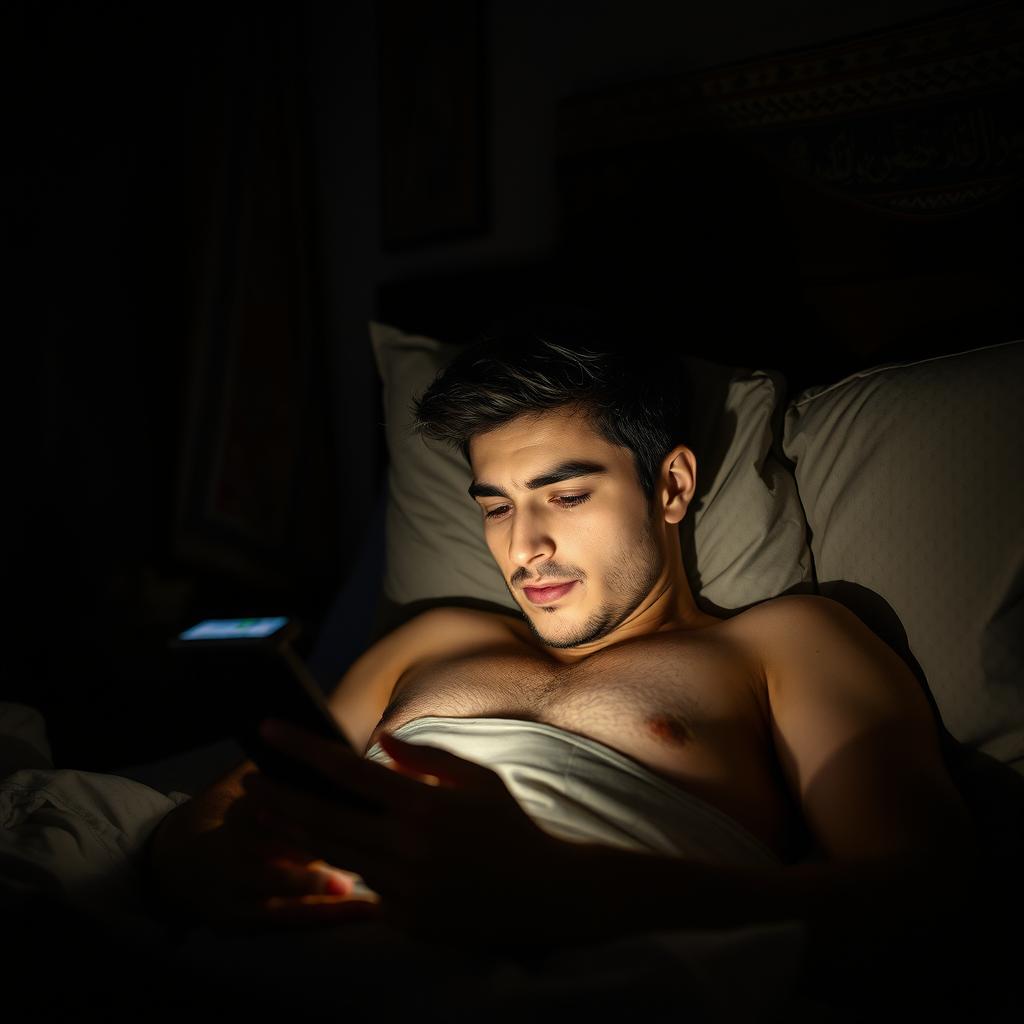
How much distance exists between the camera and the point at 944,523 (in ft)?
3.50

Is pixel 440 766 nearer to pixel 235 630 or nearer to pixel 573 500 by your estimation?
pixel 235 630

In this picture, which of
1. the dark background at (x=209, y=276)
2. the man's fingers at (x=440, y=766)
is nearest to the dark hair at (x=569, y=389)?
the man's fingers at (x=440, y=766)

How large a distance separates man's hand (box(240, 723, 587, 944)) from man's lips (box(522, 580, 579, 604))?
1.36 ft

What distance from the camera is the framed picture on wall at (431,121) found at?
6.79 ft

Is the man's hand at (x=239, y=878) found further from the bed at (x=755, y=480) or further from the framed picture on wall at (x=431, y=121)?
the framed picture on wall at (x=431, y=121)

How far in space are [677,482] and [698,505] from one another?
10 cm

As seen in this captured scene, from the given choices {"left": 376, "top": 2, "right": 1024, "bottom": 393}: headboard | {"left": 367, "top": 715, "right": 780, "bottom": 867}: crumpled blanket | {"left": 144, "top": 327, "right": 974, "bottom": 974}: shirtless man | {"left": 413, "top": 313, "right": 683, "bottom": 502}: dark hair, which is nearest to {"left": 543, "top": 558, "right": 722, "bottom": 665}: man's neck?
{"left": 144, "top": 327, "right": 974, "bottom": 974}: shirtless man

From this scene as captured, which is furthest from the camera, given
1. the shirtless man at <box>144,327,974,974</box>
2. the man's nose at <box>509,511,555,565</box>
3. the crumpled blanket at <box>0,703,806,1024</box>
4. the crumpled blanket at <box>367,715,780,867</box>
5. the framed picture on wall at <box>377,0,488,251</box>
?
the framed picture on wall at <box>377,0,488,251</box>

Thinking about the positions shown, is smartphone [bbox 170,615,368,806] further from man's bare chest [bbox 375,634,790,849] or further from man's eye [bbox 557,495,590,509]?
man's eye [bbox 557,495,590,509]

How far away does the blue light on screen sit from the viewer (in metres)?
0.67

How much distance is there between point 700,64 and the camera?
170 cm

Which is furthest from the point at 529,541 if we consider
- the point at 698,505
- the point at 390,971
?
the point at 390,971

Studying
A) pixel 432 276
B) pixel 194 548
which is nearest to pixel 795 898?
pixel 432 276

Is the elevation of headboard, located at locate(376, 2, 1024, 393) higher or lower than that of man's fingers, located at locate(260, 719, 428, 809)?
higher
